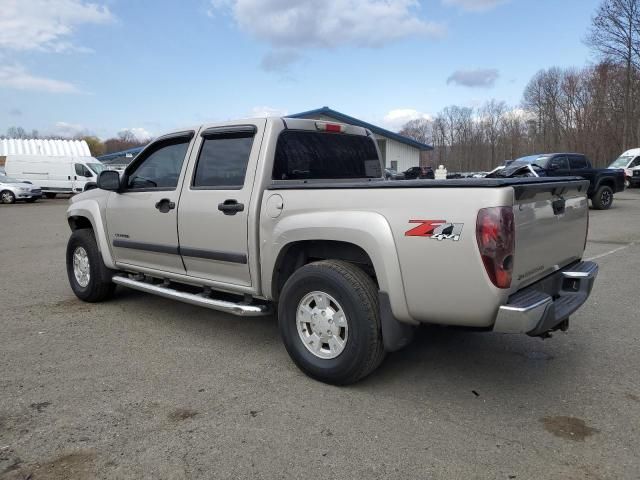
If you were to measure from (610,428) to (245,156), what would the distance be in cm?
316

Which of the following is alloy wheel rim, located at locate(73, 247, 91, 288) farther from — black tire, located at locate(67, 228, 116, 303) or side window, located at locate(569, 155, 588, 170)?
side window, located at locate(569, 155, 588, 170)

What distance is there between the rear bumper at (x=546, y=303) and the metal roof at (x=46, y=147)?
129 feet

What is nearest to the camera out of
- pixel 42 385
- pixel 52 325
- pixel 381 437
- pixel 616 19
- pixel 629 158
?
pixel 381 437

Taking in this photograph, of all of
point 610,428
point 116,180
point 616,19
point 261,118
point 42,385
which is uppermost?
point 616,19

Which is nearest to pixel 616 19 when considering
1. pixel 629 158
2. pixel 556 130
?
pixel 629 158

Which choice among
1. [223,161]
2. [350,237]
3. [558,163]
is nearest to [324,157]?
[223,161]

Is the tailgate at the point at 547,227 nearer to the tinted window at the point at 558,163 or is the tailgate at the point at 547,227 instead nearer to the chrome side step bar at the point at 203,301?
the chrome side step bar at the point at 203,301

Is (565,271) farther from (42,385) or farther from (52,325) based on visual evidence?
(52,325)

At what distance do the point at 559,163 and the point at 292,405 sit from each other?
16.7m

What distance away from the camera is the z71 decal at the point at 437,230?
286 centimetres

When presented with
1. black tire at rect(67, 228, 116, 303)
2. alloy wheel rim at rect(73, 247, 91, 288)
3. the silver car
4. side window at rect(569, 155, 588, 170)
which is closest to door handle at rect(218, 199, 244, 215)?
black tire at rect(67, 228, 116, 303)

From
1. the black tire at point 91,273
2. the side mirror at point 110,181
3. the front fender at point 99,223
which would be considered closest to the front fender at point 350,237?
the side mirror at point 110,181

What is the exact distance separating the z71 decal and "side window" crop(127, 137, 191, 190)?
2526 mm

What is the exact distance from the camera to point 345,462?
2.66 metres
